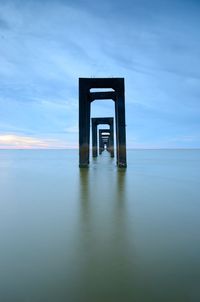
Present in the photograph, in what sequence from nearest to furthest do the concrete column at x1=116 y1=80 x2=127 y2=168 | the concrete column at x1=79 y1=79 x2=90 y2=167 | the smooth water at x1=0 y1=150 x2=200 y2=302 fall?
the smooth water at x1=0 y1=150 x2=200 y2=302 < the concrete column at x1=116 y1=80 x2=127 y2=168 < the concrete column at x1=79 y1=79 x2=90 y2=167

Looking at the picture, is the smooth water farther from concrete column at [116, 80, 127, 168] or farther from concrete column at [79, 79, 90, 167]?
concrete column at [79, 79, 90, 167]

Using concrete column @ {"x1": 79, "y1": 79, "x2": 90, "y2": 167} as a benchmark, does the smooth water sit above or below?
below

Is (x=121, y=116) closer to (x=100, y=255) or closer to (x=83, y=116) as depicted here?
A: (x=83, y=116)

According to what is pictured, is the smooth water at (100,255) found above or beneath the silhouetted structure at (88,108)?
beneath

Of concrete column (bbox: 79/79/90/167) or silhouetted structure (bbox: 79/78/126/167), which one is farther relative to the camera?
concrete column (bbox: 79/79/90/167)

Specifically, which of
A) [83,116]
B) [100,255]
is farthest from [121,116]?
[100,255]

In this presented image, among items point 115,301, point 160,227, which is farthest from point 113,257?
point 160,227

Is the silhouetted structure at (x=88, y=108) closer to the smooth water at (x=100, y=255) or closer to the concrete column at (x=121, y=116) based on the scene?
the concrete column at (x=121, y=116)

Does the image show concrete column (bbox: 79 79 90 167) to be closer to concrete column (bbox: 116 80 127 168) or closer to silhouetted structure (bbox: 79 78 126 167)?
silhouetted structure (bbox: 79 78 126 167)

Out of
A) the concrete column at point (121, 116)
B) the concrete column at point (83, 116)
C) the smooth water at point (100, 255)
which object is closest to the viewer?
Answer: the smooth water at point (100, 255)

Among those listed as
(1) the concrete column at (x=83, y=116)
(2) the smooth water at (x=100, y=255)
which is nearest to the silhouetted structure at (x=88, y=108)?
(1) the concrete column at (x=83, y=116)

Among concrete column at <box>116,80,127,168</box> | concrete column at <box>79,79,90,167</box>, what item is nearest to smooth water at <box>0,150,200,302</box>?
concrete column at <box>116,80,127,168</box>

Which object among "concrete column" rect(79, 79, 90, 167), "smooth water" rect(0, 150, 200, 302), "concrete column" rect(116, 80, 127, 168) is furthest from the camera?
"concrete column" rect(79, 79, 90, 167)

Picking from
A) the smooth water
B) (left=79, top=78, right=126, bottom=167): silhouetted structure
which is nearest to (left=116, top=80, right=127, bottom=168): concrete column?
(left=79, top=78, right=126, bottom=167): silhouetted structure
